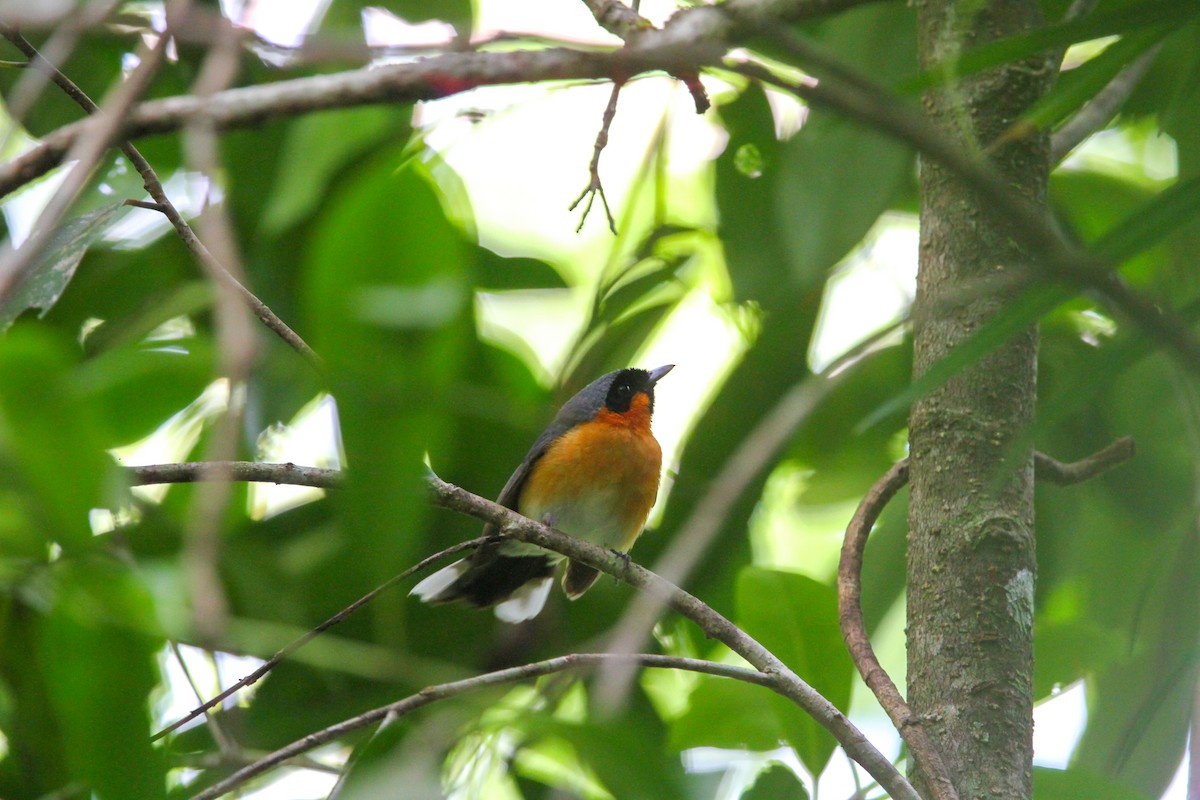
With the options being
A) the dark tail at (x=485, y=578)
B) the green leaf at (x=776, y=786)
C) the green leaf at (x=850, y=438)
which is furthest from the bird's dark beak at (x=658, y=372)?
the green leaf at (x=776, y=786)

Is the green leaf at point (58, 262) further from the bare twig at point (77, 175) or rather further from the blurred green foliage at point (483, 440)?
the bare twig at point (77, 175)

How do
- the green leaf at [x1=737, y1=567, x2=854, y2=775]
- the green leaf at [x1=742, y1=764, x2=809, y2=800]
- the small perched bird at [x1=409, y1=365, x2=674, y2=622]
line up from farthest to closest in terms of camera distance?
the small perched bird at [x1=409, y1=365, x2=674, y2=622] → the green leaf at [x1=737, y1=567, x2=854, y2=775] → the green leaf at [x1=742, y1=764, x2=809, y2=800]

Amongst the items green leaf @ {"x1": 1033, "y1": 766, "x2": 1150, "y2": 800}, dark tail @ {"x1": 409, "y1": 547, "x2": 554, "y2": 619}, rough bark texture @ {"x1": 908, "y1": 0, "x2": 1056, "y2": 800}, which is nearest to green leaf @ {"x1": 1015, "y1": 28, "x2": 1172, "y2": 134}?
rough bark texture @ {"x1": 908, "y1": 0, "x2": 1056, "y2": 800}

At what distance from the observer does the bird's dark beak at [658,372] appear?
559 centimetres

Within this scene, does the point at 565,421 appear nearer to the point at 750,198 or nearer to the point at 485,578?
the point at 485,578

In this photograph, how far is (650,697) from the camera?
3314 mm

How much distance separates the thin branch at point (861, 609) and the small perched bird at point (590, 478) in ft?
7.31

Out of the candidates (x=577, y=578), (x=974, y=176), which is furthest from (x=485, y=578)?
(x=974, y=176)

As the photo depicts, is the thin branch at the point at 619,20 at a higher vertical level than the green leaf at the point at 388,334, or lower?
higher

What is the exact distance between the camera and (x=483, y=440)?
331 centimetres

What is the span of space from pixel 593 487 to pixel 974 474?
2931mm

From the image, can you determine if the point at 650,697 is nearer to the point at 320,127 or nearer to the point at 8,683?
the point at 8,683

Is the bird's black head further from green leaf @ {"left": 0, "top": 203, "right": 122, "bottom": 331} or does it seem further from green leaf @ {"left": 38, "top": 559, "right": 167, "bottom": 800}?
green leaf @ {"left": 38, "top": 559, "right": 167, "bottom": 800}

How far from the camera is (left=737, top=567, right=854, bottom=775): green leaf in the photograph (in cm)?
260
